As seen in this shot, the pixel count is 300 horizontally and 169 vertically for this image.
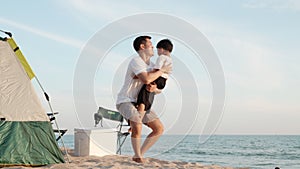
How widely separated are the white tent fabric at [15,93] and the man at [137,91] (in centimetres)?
162

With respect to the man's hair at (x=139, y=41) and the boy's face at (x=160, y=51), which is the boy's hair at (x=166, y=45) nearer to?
the boy's face at (x=160, y=51)

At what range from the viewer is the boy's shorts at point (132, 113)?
163 inches

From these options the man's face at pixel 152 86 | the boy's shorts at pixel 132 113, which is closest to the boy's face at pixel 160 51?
the man's face at pixel 152 86

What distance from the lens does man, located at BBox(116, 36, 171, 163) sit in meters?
4.03

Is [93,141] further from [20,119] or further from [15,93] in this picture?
[15,93]

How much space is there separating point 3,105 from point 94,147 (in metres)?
1.61

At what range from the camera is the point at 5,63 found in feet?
17.6

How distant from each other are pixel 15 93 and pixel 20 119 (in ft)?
1.11

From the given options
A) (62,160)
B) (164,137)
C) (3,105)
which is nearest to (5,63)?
(3,105)

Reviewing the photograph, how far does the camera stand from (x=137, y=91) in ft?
13.9

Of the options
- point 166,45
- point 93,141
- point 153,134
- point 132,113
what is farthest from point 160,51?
point 93,141

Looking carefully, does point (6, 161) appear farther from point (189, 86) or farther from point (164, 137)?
point (189, 86)

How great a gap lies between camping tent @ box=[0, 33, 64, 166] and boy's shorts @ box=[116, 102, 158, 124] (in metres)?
1.56

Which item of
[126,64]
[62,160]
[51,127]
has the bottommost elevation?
[62,160]
